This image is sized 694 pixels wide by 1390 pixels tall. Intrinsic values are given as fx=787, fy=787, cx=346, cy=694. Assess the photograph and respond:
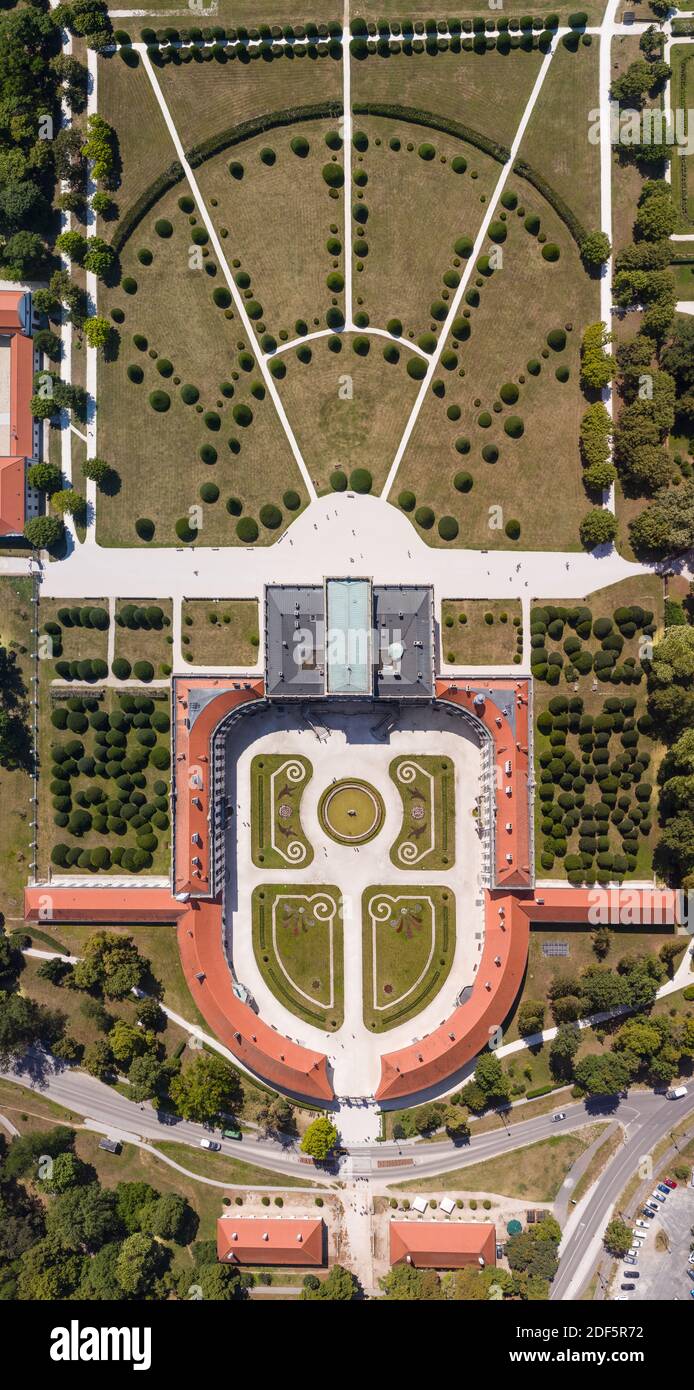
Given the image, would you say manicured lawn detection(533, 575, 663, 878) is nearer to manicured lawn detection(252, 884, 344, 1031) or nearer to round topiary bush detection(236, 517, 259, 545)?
manicured lawn detection(252, 884, 344, 1031)

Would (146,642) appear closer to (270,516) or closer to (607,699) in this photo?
(270,516)

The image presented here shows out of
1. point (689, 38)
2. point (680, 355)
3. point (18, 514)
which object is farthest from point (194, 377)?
point (689, 38)

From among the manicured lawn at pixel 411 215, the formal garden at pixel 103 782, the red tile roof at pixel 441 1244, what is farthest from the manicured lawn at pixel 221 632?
the red tile roof at pixel 441 1244

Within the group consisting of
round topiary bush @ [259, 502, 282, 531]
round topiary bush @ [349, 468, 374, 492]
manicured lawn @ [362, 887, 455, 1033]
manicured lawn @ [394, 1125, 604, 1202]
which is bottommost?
manicured lawn @ [394, 1125, 604, 1202]

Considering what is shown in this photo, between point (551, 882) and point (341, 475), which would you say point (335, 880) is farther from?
point (341, 475)

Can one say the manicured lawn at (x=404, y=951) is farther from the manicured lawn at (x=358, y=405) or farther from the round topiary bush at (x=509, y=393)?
the round topiary bush at (x=509, y=393)

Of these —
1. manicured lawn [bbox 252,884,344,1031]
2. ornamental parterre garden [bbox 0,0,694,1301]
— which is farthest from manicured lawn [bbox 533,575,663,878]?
manicured lawn [bbox 252,884,344,1031]

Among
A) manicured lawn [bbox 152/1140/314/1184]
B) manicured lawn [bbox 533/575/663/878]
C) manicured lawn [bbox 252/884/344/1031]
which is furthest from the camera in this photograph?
manicured lawn [bbox 252/884/344/1031]
